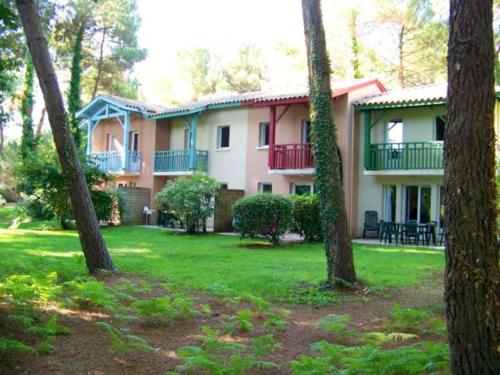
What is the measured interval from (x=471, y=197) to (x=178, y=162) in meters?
23.1

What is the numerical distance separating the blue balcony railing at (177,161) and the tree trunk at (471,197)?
70.0ft

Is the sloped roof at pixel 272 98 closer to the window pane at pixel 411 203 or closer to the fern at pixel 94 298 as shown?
the window pane at pixel 411 203

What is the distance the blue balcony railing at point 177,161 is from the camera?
25312 millimetres

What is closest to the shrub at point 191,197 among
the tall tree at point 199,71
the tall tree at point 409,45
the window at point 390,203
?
the window at point 390,203

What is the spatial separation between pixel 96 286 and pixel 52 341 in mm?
1490

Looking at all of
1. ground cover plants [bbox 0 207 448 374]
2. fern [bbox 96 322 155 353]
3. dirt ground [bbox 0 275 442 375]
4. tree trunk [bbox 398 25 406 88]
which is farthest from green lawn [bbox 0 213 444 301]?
tree trunk [bbox 398 25 406 88]

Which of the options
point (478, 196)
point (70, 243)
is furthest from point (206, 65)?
point (478, 196)

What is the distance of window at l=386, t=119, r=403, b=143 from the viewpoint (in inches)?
821

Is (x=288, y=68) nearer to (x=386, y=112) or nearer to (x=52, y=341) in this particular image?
(x=386, y=112)

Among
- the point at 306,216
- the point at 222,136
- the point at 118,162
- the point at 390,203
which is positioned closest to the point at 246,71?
the point at 118,162

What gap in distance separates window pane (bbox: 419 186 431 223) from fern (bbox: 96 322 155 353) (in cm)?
1664

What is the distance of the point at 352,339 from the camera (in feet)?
18.4

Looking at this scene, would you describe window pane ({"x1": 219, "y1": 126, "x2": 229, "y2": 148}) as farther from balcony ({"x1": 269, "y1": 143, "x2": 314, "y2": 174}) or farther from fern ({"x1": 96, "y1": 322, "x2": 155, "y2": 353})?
fern ({"x1": 96, "y1": 322, "x2": 155, "y2": 353})

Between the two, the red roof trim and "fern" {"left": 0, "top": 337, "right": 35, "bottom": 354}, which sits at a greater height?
the red roof trim
